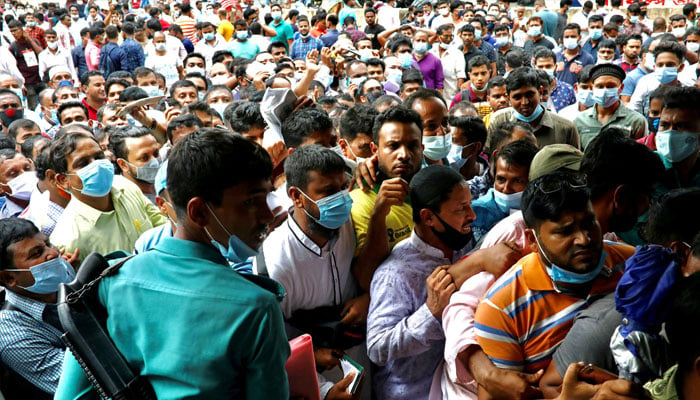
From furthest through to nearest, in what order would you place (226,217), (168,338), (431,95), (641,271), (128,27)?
1. (128,27)
2. (431,95)
3. (641,271)
4. (226,217)
5. (168,338)

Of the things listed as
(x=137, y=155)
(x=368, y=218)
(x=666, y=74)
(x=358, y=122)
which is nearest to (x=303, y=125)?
(x=358, y=122)

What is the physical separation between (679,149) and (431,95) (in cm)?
160

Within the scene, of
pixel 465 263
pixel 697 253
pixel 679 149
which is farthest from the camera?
pixel 679 149

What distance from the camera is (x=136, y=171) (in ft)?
14.6

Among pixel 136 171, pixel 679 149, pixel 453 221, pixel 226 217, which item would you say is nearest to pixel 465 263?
pixel 453 221

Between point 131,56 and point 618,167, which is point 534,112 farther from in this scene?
point 131,56

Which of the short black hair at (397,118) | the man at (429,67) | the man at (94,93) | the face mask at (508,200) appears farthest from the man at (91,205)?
the man at (429,67)

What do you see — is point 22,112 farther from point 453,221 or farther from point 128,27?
point 453,221

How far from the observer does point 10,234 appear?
307cm

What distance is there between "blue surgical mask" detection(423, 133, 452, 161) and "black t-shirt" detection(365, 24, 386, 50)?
935 centimetres

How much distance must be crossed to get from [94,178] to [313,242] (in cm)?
157

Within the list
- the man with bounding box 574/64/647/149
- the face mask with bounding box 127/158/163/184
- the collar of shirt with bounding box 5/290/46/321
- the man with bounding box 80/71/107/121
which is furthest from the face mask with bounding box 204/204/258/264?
the man with bounding box 80/71/107/121

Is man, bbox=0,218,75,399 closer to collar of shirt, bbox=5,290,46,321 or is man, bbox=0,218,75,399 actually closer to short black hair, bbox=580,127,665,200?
collar of shirt, bbox=5,290,46,321

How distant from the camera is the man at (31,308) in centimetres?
275
